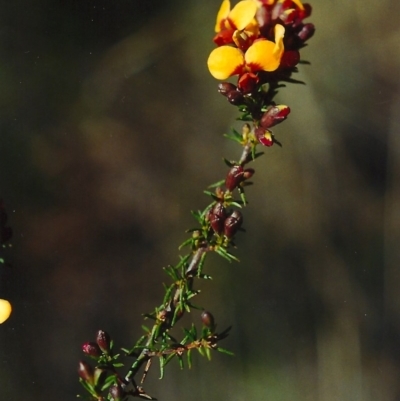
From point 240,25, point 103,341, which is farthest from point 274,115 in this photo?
point 103,341

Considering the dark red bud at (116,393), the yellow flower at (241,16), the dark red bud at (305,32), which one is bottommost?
the dark red bud at (116,393)

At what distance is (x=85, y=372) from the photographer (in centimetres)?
106

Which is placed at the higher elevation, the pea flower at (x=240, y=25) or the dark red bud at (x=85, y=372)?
the pea flower at (x=240, y=25)

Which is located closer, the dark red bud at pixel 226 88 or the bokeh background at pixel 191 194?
the dark red bud at pixel 226 88

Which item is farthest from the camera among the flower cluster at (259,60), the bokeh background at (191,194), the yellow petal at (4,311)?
the bokeh background at (191,194)

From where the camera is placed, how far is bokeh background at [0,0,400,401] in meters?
2.80

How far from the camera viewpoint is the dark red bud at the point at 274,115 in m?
1.06

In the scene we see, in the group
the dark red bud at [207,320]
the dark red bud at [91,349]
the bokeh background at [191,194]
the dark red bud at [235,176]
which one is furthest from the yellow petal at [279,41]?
the bokeh background at [191,194]

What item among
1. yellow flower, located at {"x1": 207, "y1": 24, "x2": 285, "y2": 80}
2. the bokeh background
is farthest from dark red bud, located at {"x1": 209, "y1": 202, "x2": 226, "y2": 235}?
the bokeh background

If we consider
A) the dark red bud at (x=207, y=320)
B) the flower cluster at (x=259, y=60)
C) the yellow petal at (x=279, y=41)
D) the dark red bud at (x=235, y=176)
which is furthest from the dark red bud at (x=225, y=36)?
the dark red bud at (x=207, y=320)

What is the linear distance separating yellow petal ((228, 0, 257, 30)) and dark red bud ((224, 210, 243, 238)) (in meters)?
0.36

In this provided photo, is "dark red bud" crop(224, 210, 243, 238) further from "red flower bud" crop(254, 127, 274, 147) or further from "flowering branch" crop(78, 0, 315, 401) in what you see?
"red flower bud" crop(254, 127, 274, 147)

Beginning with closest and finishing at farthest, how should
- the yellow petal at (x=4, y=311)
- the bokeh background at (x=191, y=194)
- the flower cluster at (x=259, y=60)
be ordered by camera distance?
the yellow petal at (x=4, y=311)
the flower cluster at (x=259, y=60)
the bokeh background at (x=191, y=194)

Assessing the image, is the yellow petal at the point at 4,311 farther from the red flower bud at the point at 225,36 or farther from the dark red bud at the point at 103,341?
the red flower bud at the point at 225,36
